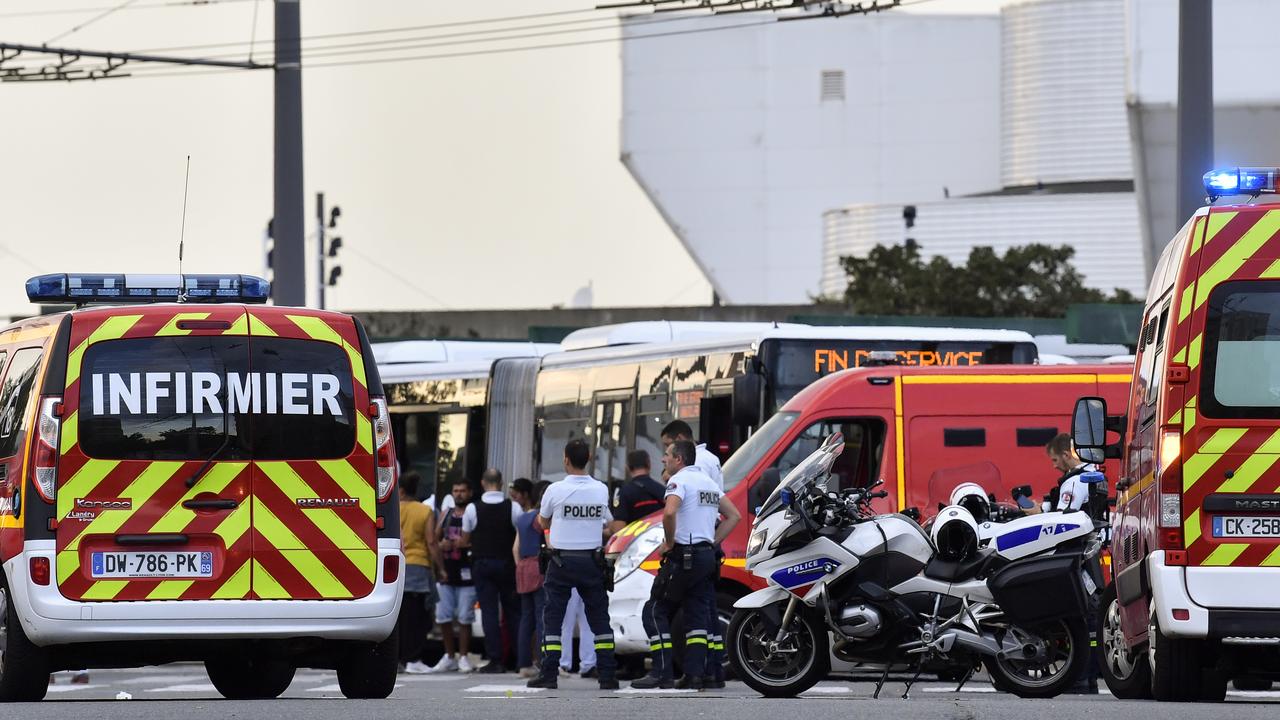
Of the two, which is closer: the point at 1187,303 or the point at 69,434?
the point at 1187,303

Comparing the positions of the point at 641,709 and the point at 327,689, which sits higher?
the point at 641,709

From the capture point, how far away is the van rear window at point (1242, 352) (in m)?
10.8

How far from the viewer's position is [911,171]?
81188mm

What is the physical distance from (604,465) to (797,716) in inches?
460

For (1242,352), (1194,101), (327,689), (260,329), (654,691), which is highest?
(1194,101)

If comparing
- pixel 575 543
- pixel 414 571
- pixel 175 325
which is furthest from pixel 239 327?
pixel 414 571

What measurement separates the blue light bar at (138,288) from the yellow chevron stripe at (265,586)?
7.06 feet

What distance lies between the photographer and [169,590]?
11500mm

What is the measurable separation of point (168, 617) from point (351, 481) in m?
1.08

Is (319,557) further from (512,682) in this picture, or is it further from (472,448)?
(472,448)

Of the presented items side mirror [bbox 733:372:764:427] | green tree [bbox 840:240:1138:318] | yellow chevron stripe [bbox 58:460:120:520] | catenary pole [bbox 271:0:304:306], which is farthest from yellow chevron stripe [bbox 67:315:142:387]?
green tree [bbox 840:240:1138:318]

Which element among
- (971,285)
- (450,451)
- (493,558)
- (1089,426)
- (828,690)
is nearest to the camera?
(1089,426)

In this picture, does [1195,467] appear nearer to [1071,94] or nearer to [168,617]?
[168,617]

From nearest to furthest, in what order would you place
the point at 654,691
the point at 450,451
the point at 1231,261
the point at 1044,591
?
the point at 1231,261 < the point at 1044,591 < the point at 654,691 < the point at 450,451
